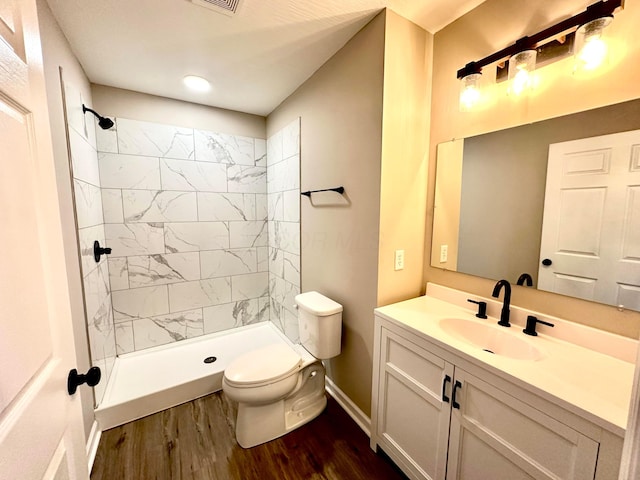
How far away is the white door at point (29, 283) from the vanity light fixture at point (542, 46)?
5.53 feet

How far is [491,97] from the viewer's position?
55.0 inches

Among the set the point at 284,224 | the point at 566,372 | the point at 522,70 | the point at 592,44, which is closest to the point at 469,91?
the point at 522,70

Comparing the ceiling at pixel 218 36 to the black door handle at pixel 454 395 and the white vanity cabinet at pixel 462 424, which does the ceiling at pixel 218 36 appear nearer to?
the white vanity cabinet at pixel 462 424

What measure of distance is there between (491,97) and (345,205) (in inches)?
38.6

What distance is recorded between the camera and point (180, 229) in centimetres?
258

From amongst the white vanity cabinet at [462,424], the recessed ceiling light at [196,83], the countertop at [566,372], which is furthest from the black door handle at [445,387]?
the recessed ceiling light at [196,83]

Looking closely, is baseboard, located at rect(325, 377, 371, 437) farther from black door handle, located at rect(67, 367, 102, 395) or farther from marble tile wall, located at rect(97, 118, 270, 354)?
black door handle, located at rect(67, 367, 102, 395)

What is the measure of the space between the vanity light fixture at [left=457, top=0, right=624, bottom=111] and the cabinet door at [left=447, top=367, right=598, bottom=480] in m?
1.34

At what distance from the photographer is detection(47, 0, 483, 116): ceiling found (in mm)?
1385

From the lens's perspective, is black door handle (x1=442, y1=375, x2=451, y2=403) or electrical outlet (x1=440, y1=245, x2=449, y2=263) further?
electrical outlet (x1=440, y1=245, x2=449, y2=263)

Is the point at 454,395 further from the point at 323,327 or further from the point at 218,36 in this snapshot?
the point at 218,36

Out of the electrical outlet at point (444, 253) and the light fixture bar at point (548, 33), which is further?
Answer: the electrical outlet at point (444, 253)

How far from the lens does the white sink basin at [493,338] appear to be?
1.18 meters

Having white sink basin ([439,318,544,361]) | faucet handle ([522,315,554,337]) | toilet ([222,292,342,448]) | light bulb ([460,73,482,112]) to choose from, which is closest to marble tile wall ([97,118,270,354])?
toilet ([222,292,342,448])
